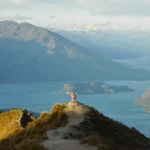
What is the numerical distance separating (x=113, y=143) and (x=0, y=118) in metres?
20.9

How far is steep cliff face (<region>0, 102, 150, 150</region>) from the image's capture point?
2108 centimetres

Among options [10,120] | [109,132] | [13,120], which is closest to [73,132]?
[109,132]

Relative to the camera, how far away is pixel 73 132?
2309 centimetres

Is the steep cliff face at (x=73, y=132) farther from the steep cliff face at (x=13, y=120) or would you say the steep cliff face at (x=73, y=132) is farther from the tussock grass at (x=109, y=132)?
the steep cliff face at (x=13, y=120)

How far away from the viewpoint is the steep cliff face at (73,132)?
21.1 m

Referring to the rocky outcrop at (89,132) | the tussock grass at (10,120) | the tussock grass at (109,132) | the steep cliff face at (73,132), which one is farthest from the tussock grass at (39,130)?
the tussock grass at (10,120)

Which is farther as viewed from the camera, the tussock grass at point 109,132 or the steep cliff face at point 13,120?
the steep cliff face at point 13,120

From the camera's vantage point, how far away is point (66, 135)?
887 inches

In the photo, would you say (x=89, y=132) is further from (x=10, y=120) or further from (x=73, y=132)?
(x=10, y=120)

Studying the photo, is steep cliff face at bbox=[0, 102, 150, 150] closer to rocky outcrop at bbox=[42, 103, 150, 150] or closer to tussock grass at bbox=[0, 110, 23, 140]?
rocky outcrop at bbox=[42, 103, 150, 150]

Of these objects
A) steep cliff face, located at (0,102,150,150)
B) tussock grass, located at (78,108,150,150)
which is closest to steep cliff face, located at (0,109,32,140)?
steep cliff face, located at (0,102,150,150)

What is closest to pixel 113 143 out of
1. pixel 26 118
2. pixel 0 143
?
pixel 0 143

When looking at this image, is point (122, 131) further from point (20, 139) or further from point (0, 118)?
point (0, 118)

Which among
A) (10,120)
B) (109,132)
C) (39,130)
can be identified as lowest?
(39,130)
